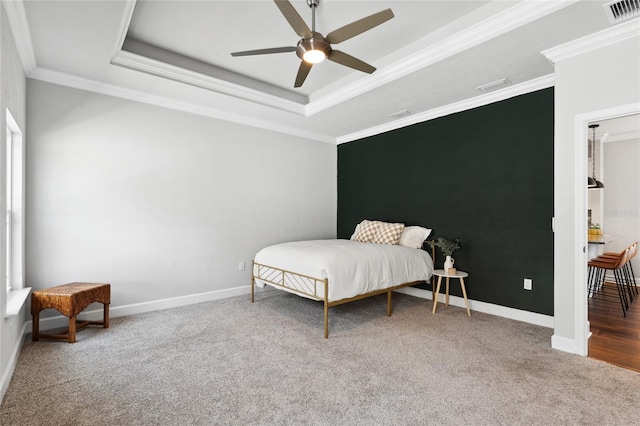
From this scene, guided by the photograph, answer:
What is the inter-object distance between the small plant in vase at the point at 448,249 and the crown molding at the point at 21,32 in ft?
14.2

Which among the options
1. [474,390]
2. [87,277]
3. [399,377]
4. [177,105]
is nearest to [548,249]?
[474,390]

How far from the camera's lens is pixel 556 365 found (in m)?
2.46

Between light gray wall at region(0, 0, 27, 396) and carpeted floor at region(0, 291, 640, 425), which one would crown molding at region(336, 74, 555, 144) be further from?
light gray wall at region(0, 0, 27, 396)

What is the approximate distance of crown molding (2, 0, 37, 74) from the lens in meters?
2.13

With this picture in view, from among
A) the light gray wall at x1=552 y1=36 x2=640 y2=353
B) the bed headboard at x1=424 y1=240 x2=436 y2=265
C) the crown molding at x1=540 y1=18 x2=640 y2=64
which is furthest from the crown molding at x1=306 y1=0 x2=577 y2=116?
Result: the bed headboard at x1=424 y1=240 x2=436 y2=265

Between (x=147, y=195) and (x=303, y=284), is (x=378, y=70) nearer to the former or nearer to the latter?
(x=303, y=284)

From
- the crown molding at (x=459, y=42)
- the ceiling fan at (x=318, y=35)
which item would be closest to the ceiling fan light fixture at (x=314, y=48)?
the ceiling fan at (x=318, y=35)

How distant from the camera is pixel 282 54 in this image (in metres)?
3.33

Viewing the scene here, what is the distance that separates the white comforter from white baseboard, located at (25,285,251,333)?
2.17ft

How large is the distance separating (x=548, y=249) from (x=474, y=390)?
2003mm

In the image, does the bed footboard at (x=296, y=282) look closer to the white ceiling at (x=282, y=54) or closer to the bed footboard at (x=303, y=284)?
the bed footboard at (x=303, y=284)

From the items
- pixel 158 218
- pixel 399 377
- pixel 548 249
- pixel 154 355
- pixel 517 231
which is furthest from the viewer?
pixel 158 218

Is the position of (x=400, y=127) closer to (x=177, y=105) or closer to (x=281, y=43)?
(x=281, y=43)

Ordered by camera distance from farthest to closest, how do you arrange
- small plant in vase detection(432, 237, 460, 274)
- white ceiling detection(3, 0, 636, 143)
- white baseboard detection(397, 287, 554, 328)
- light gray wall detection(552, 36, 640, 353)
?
small plant in vase detection(432, 237, 460, 274) < white baseboard detection(397, 287, 554, 328) < light gray wall detection(552, 36, 640, 353) < white ceiling detection(3, 0, 636, 143)
